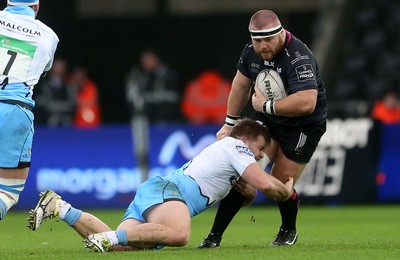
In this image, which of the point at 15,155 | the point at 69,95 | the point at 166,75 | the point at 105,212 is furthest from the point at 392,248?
the point at 69,95

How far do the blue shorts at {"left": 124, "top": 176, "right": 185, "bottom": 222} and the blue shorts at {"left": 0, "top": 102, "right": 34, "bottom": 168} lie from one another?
3.34ft

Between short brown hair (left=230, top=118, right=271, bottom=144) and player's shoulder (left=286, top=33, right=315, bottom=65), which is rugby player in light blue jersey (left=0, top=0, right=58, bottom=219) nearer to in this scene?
short brown hair (left=230, top=118, right=271, bottom=144)

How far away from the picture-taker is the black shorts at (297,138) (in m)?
9.98

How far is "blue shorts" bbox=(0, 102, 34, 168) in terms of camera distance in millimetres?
8906

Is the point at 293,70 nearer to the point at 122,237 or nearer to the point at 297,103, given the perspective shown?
the point at 297,103

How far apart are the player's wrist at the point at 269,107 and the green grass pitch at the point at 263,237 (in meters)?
0.94

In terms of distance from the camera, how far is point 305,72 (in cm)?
962

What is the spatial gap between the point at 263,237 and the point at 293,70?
238 cm

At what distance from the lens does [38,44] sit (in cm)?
912

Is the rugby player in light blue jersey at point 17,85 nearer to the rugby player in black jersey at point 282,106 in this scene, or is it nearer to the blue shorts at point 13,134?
the blue shorts at point 13,134

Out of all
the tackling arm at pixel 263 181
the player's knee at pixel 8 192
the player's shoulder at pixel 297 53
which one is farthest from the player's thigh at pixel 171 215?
the player's shoulder at pixel 297 53

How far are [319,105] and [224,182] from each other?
1300 mm

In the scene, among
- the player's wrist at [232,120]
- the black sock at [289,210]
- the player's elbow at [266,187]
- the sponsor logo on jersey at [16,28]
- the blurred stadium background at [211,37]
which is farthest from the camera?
the blurred stadium background at [211,37]

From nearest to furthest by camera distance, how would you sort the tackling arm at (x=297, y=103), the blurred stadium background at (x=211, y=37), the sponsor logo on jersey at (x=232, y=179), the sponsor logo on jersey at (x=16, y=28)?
the sponsor logo on jersey at (x=16, y=28)
the sponsor logo on jersey at (x=232, y=179)
the tackling arm at (x=297, y=103)
the blurred stadium background at (x=211, y=37)
